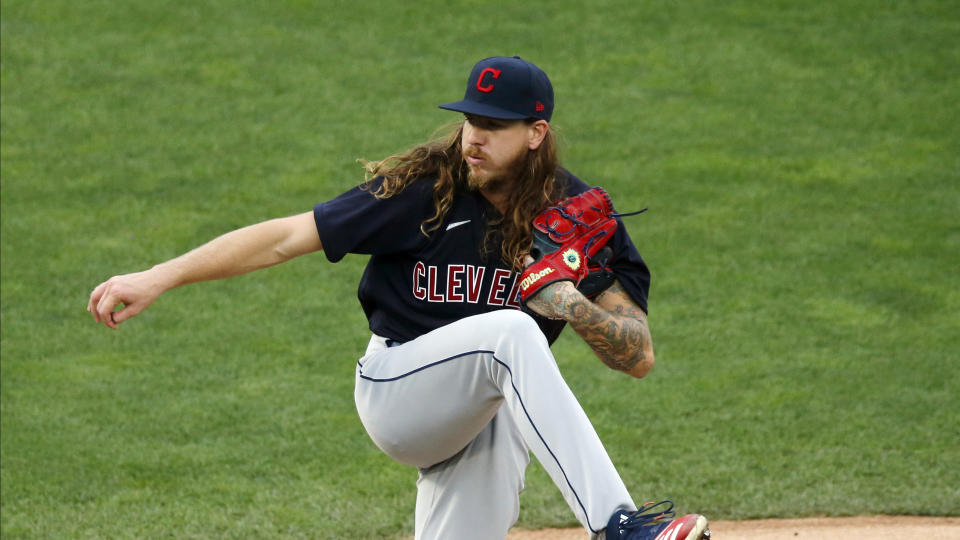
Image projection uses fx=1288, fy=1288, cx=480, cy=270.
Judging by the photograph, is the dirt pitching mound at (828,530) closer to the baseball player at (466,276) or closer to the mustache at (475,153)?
the baseball player at (466,276)

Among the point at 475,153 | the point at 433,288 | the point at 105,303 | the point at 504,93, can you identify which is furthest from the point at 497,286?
the point at 105,303

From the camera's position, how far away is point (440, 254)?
398 centimetres

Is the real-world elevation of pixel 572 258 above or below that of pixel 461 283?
above

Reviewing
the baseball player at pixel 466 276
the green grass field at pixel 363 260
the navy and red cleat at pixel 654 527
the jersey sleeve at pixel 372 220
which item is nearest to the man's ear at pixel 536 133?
the baseball player at pixel 466 276

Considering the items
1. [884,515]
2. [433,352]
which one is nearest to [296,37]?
[884,515]

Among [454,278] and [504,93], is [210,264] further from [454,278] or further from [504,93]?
[504,93]

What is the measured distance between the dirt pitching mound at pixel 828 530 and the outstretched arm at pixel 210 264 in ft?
7.10

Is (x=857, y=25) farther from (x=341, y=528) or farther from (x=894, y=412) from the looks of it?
(x=341, y=528)

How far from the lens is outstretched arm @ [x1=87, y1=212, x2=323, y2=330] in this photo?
144 inches

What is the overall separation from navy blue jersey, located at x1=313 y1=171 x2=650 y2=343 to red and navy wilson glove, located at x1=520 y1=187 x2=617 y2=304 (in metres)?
0.12

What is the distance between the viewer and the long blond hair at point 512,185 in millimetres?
3934

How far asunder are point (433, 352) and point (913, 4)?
11.4 meters

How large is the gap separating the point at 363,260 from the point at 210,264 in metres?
5.63

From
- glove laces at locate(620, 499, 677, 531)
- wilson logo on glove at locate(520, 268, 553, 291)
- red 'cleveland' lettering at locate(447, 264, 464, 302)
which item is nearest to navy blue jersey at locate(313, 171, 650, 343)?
red 'cleveland' lettering at locate(447, 264, 464, 302)
